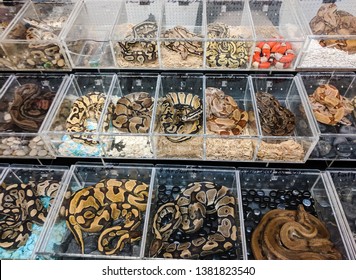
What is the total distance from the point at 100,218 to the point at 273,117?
1.91m

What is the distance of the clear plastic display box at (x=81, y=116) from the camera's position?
121 inches

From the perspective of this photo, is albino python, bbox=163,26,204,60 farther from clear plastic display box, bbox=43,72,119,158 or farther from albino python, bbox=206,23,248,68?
clear plastic display box, bbox=43,72,119,158

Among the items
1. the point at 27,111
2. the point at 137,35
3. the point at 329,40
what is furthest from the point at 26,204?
the point at 329,40

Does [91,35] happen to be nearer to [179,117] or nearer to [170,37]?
[170,37]

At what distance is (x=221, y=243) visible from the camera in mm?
2711

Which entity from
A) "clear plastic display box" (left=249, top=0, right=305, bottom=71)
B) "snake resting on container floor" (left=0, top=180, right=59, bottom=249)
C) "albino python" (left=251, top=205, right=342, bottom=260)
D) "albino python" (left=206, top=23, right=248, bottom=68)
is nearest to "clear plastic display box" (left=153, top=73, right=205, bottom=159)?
"albino python" (left=206, top=23, right=248, bottom=68)

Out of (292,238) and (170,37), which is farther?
(170,37)

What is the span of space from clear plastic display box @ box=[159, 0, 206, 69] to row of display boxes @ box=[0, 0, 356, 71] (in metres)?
0.01

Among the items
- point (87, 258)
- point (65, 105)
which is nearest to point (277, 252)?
point (87, 258)

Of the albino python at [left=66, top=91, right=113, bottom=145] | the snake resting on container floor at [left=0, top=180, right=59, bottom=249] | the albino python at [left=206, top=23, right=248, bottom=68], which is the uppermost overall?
the albino python at [left=206, top=23, right=248, bottom=68]

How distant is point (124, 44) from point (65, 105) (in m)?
0.91

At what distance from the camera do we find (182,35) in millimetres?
3627

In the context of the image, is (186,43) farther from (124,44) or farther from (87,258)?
(87,258)

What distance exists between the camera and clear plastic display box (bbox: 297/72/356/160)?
299 cm
